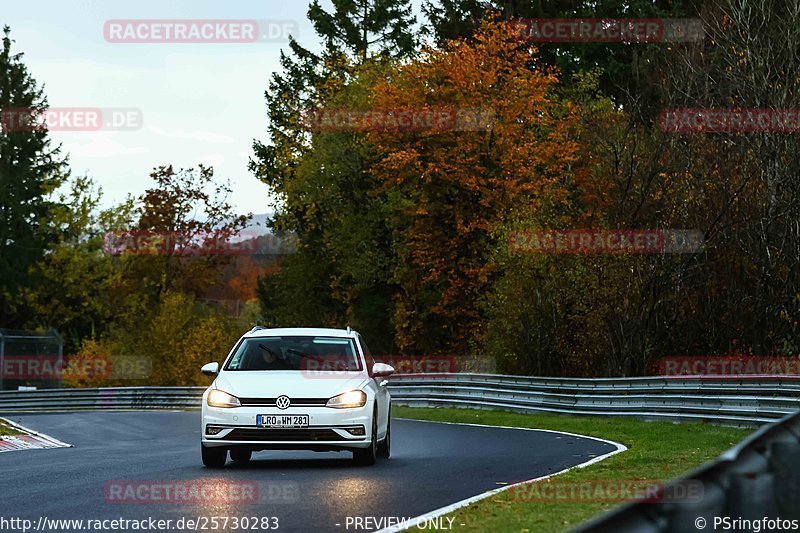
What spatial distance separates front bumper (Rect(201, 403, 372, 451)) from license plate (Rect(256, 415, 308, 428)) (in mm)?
37

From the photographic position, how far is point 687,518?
3709mm

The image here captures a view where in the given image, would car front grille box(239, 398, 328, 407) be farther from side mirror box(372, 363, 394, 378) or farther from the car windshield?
side mirror box(372, 363, 394, 378)

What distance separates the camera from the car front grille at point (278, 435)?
1460 cm

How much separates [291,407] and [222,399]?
2.71ft

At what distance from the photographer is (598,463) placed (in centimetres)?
1484

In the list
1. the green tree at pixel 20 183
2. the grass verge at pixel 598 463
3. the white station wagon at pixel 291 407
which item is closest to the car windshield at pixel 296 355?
the white station wagon at pixel 291 407

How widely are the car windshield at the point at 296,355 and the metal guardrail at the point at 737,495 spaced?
10995 millimetres

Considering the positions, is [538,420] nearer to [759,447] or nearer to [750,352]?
[750,352]

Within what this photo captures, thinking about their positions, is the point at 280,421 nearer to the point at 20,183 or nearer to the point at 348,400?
the point at 348,400

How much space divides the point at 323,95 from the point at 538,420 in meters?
37.7

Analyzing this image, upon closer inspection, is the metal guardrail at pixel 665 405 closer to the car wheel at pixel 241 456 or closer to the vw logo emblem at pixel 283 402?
the vw logo emblem at pixel 283 402

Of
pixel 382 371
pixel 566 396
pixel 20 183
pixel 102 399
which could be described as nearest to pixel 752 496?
pixel 382 371

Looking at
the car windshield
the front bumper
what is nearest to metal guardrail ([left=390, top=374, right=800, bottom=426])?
the car windshield

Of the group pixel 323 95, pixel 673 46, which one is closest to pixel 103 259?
pixel 323 95
